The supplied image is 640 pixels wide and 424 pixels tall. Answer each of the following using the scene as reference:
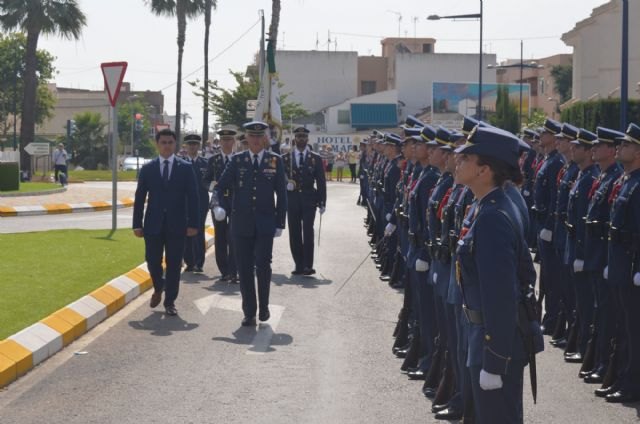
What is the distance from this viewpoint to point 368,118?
97750 mm

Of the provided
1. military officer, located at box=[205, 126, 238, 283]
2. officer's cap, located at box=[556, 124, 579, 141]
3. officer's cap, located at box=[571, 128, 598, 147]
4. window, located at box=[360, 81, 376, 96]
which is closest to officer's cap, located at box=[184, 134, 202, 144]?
military officer, located at box=[205, 126, 238, 283]

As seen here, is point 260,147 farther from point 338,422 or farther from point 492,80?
point 492,80

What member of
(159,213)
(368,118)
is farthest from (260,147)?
(368,118)

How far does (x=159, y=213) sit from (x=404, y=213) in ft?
11.0

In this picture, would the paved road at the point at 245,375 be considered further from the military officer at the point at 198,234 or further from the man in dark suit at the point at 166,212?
the military officer at the point at 198,234

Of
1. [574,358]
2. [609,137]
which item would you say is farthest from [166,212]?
[609,137]

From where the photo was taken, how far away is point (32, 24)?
148 feet

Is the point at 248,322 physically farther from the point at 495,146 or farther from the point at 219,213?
the point at 495,146

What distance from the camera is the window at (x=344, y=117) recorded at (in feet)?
322

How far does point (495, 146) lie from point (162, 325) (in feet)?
23.7

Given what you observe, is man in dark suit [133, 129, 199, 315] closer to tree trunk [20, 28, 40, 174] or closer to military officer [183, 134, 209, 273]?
military officer [183, 134, 209, 273]

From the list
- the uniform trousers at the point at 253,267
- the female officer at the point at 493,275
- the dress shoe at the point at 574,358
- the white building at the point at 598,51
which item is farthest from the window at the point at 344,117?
the female officer at the point at 493,275

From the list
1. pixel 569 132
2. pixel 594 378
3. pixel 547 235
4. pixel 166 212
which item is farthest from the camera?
pixel 166 212

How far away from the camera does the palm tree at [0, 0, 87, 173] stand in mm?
44938
